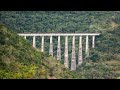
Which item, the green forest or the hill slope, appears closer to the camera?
the hill slope

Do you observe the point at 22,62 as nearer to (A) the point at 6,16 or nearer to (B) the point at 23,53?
(B) the point at 23,53

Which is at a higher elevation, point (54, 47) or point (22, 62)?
point (22, 62)

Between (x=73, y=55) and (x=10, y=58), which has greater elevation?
(x=10, y=58)

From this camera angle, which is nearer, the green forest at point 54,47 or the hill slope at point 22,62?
the hill slope at point 22,62
